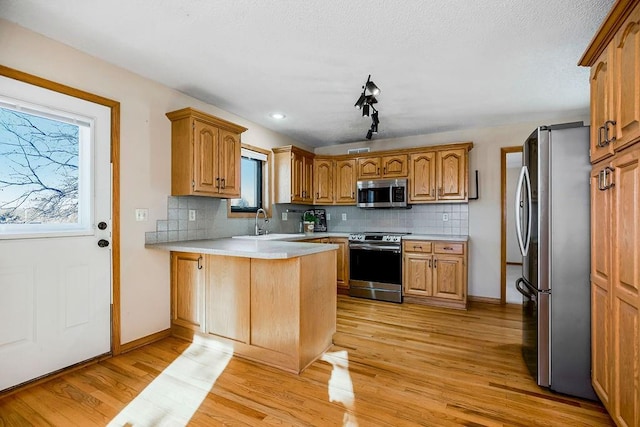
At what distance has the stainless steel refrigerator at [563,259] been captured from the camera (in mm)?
1964

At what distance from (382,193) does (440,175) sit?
84 cm

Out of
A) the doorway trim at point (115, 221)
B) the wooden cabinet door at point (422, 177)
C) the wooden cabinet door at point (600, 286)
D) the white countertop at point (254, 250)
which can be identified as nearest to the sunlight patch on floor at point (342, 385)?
the white countertop at point (254, 250)

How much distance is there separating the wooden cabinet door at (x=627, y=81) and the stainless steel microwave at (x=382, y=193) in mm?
2959

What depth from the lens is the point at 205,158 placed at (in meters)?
3.06

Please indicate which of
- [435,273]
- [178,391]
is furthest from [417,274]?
[178,391]

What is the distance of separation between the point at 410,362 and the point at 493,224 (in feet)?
8.79

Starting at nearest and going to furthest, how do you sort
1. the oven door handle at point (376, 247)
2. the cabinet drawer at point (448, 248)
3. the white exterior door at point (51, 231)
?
the white exterior door at point (51, 231) < the cabinet drawer at point (448, 248) < the oven door handle at point (376, 247)

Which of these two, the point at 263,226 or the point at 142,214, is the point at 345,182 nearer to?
the point at 263,226

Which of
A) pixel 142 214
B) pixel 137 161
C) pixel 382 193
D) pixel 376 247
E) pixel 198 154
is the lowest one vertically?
pixel 376 247

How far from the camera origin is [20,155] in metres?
2.11

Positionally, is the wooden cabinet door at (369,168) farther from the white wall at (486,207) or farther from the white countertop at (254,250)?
the white countertop at (254,250)

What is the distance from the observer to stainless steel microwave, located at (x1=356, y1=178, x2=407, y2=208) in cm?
452

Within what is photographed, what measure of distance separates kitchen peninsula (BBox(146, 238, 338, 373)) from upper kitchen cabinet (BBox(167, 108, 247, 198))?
0.63 m

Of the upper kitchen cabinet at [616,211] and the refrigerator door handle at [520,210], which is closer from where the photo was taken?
the upper kitchen cabinet at [616,211]
